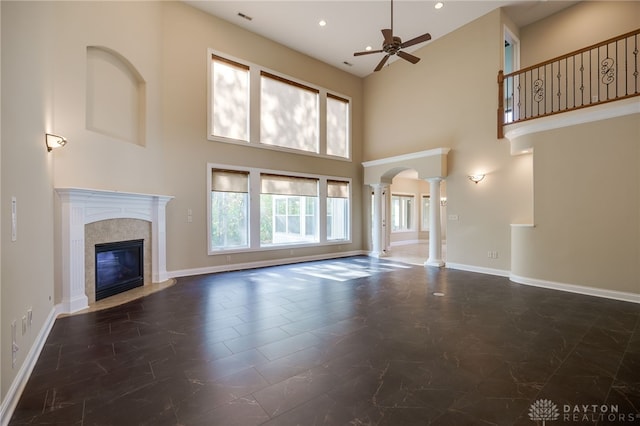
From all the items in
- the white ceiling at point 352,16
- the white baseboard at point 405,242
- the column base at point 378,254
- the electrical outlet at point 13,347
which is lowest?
the white baseboard at point 405,242

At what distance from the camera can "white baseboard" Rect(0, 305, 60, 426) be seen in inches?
74.6

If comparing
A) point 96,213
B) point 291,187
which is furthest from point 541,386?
point 291,187

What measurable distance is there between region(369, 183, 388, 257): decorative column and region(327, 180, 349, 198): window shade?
0.87 metres

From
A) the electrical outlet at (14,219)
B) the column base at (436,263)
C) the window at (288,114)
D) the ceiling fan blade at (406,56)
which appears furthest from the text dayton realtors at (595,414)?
the window at (288,114)

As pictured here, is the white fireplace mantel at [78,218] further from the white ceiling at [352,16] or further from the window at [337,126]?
the window at [337,126]

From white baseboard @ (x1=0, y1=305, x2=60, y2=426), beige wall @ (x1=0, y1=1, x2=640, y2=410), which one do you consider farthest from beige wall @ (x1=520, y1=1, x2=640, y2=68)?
white baseboard @ (x1=0, y1=305, x2=60, y2=426)

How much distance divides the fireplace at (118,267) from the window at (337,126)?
583cm

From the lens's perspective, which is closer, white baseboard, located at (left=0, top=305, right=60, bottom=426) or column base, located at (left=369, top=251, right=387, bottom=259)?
white baseboard, located at (left=0, top=305, right=60, bottom=426)

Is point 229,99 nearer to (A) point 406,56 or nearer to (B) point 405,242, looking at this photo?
(A) point 406,56

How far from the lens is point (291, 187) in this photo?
809cm

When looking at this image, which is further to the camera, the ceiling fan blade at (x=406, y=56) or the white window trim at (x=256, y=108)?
the white window trim at (x=256, y=108)

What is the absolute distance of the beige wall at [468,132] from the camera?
6359 mm

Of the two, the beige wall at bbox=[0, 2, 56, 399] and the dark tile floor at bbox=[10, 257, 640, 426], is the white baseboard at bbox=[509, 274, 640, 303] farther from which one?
the beige wall at bbox=[0, 2, 56, 399]

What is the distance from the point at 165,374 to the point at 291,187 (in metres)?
6.03
